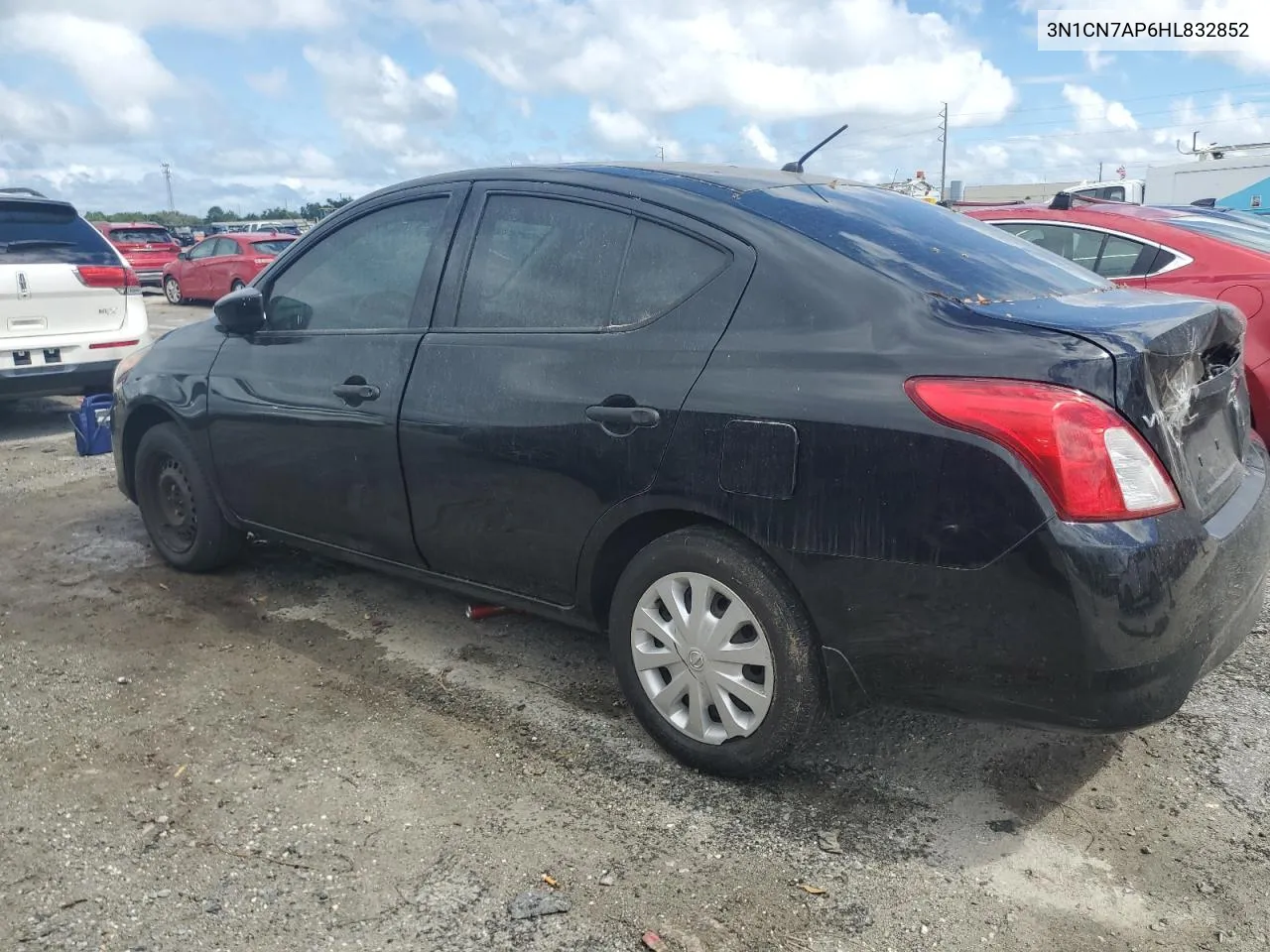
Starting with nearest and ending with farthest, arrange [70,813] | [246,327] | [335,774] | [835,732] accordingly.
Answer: [70,813]
[335,774]
[835,732]
[246,327]

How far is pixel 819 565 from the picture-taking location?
8.62 feet

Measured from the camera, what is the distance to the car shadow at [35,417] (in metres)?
8.27

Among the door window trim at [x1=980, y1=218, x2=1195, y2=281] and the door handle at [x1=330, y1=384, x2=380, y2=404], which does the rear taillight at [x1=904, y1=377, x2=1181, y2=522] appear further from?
the door window trim at [x1=980, y1=218, x2=1195, y2=281]

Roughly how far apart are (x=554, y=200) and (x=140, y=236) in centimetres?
2337

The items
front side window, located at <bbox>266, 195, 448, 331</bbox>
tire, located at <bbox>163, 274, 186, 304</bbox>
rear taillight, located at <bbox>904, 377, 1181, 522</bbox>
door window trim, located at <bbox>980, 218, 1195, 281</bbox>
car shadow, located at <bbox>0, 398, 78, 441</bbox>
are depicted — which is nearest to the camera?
rear taillight, located at <bbox>904, 377, 1181, 522</bbox>

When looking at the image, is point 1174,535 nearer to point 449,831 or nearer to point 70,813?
point 449,831

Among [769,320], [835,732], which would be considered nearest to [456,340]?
[769,320]

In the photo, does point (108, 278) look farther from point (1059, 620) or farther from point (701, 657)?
point (1059, 620)

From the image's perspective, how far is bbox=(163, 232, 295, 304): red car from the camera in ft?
63.4

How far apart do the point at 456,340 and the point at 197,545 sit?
6.27 ft

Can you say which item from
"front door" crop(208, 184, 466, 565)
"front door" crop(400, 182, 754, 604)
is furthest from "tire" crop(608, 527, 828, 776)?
"front door" crop(208, 184, 466, 565)

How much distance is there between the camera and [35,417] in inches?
352

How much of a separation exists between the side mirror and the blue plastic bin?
208cm

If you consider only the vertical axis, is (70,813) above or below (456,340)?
below
